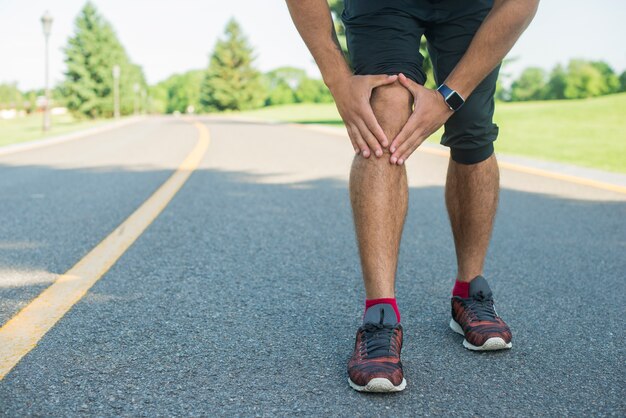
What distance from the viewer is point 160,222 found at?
4461mm

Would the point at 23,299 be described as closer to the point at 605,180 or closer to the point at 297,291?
the point at 297,291

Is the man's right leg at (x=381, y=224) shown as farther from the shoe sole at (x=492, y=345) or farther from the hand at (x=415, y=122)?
the shoe sole at (x=492, y=345)

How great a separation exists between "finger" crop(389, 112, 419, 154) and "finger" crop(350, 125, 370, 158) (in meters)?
0.07

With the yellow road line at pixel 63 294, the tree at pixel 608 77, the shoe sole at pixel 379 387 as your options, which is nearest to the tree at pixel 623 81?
the tree at pixel 608 77

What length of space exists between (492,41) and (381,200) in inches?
23.6

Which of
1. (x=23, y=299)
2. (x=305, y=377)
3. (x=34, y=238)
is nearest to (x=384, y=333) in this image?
(x=305, y=377)

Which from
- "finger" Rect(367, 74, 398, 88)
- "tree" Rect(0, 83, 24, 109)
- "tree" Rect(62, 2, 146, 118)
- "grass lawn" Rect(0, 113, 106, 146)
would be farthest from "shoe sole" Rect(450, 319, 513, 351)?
"tree" Rect(0, 83, 24, 109)

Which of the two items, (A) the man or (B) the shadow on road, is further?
(A) the man

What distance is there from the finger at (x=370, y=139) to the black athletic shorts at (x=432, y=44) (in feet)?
0.59

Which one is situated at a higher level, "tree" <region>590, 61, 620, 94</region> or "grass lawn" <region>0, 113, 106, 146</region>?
"tree" <region>590, 61, 620, 94</region>

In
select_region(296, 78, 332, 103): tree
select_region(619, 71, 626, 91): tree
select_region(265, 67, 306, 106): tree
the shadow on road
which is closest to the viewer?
the shadow on road

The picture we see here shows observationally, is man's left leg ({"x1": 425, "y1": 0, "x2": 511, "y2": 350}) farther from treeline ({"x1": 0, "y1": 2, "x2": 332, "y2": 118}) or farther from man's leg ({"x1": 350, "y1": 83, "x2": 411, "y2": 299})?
treeline ({"x1": 0, "y1": 2, "x2": 332, "y2": 118})

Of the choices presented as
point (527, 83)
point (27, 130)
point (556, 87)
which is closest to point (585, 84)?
point (556, 87)

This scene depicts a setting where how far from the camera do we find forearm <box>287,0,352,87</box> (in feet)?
6.31
